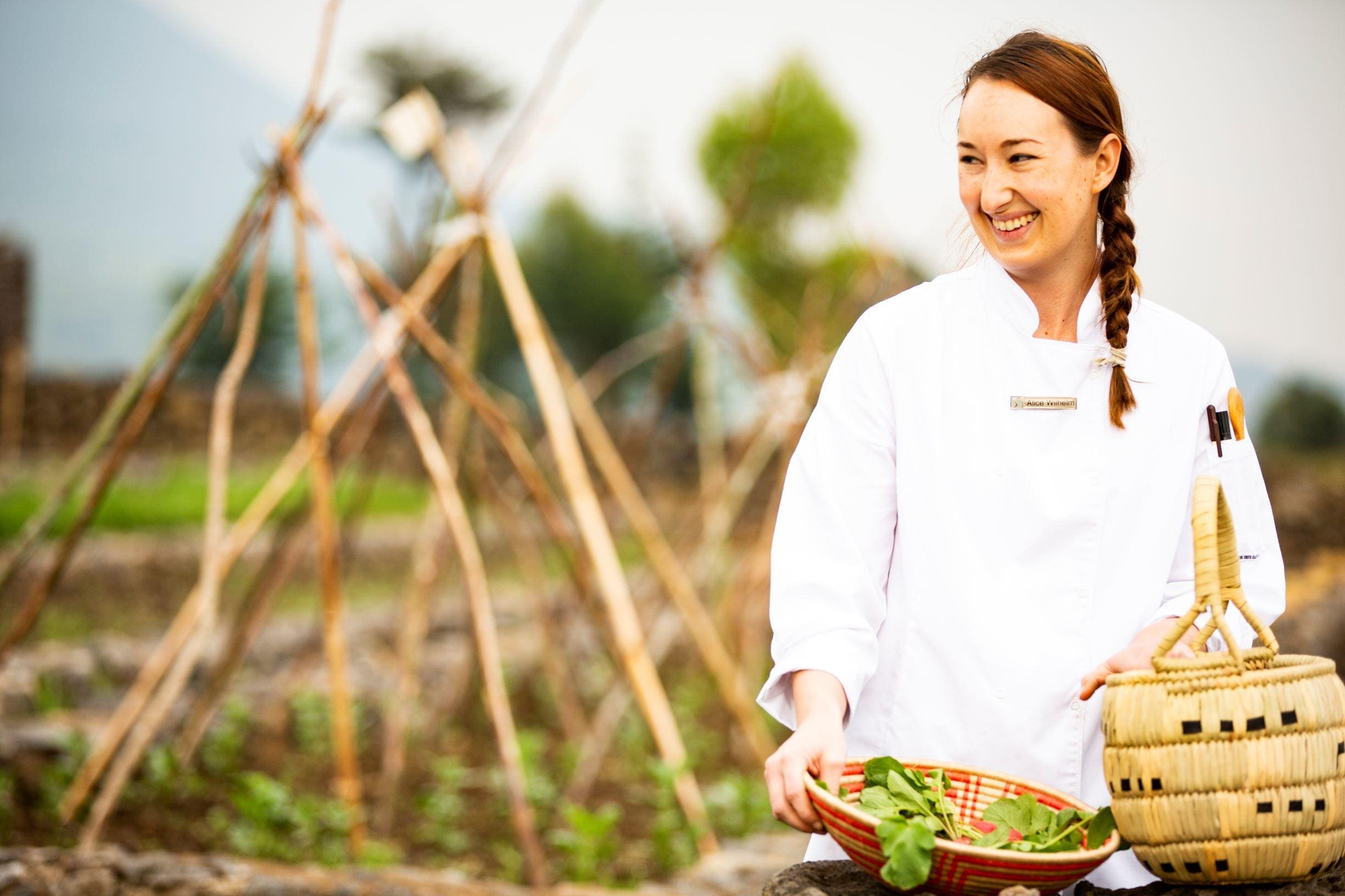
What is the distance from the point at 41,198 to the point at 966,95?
237 ft

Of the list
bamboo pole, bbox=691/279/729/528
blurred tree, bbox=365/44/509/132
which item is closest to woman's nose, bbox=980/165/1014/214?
bamboo pole, bbox=691/279/729/528

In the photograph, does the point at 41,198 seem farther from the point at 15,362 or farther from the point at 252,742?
the point at 252,742

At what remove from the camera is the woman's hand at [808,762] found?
1.07 meters

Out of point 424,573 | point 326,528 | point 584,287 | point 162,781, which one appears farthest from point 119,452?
point 584,287

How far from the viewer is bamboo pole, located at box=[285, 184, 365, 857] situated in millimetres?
3146

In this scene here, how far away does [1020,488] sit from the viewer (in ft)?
3.91

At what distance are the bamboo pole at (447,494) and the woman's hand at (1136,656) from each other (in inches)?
80.1

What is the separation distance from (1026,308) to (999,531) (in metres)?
0.27

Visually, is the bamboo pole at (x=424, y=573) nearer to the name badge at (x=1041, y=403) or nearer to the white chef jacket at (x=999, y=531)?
the white chef jacket at (x=999, y=531)

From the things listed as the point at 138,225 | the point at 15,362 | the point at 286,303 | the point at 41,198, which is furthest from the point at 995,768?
the point at 138,225

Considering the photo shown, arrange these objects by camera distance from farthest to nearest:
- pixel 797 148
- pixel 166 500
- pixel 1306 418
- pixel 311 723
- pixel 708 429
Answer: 1. pixel 797 148
2. pixel 166 500
3. pixel 1306 418
4. pixel 708 429
5. pixel 311 723

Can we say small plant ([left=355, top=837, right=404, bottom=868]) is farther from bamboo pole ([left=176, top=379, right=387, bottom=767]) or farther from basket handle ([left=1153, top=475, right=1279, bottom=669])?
basket handle ([left=1153, top=475, right=1279, bottom=669])

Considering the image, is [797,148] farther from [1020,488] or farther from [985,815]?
[985,815]

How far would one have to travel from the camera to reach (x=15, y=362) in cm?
1152
